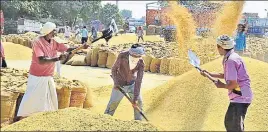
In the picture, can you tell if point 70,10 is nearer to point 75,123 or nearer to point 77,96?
point 77,96

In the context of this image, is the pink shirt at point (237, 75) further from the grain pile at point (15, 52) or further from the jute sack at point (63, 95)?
the grain pile at point (15, 52)

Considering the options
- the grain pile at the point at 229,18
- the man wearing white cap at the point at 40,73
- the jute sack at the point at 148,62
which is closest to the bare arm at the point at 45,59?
the man wearing white cap at the point at 40,73

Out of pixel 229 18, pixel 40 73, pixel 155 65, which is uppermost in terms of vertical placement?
pixel 229 18

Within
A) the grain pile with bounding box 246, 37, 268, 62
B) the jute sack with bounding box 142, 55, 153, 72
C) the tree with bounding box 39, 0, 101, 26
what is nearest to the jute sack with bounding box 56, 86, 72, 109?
the jute sack with bounding box 142, 55, 153, 72

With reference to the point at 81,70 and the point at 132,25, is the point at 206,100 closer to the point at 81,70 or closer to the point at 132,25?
the point at 81,70

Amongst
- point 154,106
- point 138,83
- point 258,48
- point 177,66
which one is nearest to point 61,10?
point 258,48

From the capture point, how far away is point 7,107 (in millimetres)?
4555

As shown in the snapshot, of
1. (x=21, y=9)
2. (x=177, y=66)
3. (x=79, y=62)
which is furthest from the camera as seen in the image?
(x=21, y=9)

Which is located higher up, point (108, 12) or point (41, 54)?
point (41, 54)

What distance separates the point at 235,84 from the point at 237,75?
0.10 m

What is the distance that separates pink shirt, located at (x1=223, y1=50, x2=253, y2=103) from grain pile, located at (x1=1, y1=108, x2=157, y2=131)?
0.74 m

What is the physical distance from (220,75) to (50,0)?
34.6m

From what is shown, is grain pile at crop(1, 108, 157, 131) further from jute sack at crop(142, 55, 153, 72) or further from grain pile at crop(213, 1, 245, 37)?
jute sack at crop(142, 55, 153, 72)

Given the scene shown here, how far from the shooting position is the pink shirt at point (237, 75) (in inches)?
148
